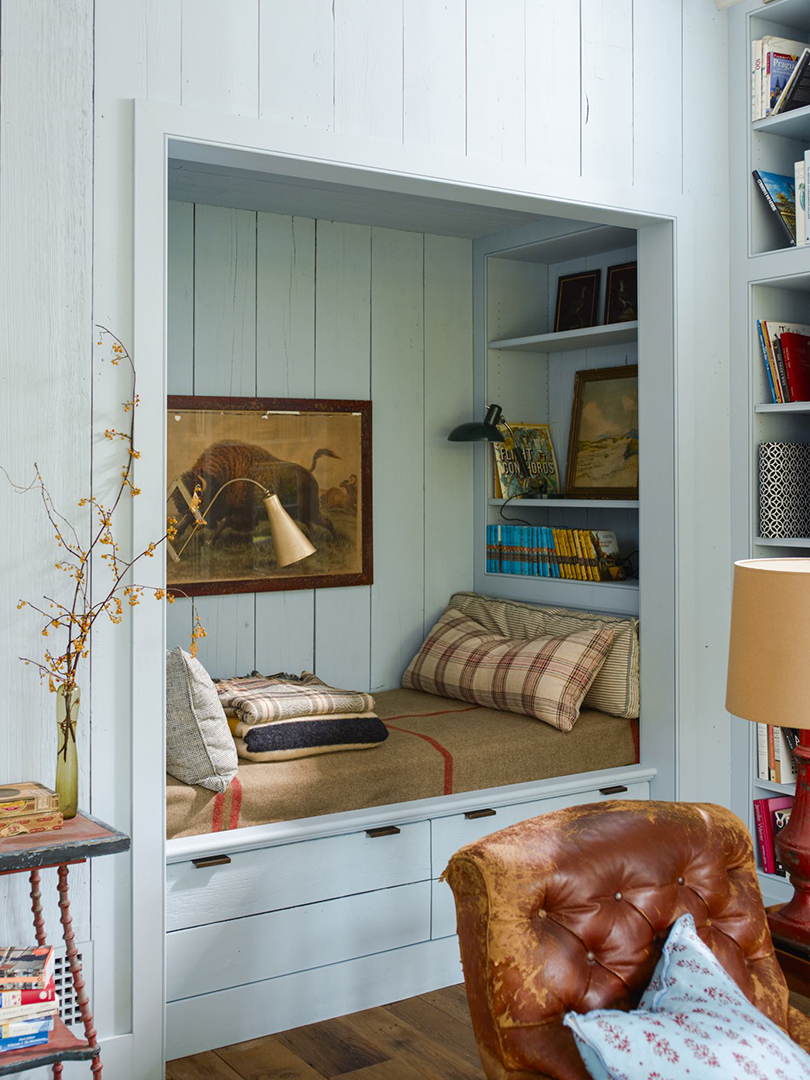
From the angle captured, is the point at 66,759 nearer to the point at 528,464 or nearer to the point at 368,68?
the point at 368,68

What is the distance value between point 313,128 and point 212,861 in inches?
74.6

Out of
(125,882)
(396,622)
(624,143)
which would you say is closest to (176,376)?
(396,622)

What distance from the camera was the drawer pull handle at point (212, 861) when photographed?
2.76 m

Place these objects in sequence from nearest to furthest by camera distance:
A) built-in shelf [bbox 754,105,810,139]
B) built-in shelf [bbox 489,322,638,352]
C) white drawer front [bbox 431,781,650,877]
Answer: white drawer front [bbox 431,781,650,877], built-in shelf [bbox 754,105,810,139], built-in shelf [bbox 489,322,638,352]

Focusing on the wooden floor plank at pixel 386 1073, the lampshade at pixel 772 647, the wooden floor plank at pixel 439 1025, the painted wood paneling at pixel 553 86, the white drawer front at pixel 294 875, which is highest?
the painted wood paneling at pixel 553 86

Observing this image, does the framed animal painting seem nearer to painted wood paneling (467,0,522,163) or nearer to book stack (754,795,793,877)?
painted wood paneling (467,0,522,163)

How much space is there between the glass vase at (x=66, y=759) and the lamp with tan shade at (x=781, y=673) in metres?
1.40

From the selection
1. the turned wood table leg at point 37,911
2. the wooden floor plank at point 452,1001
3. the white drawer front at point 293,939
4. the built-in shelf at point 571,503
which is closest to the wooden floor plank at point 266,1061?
the white drawer front at point 293,939

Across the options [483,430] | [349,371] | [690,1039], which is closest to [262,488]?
[349,371]

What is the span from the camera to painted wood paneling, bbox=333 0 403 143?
2744mm

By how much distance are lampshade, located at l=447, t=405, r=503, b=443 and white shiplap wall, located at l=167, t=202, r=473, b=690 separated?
0.74 feet

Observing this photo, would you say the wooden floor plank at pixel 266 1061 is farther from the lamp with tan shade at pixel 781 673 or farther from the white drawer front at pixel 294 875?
the lamp with tan shade at pixel 781 673

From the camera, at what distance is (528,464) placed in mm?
4504

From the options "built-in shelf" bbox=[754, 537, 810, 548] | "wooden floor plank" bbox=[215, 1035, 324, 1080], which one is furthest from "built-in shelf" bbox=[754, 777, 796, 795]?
"wooden floor plank" bbox=[215, 1035, 324, 1080]
